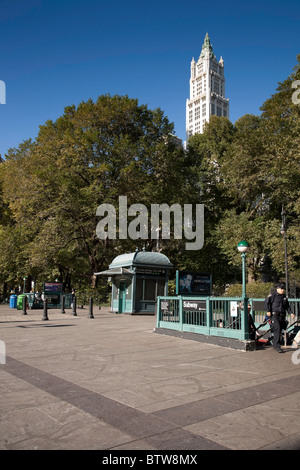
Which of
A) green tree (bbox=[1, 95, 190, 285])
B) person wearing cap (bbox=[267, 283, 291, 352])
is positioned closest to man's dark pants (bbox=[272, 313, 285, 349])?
person wearing cap (bbox=[267, 283, 291, 352])

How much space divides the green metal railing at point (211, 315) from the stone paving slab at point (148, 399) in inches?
36.9

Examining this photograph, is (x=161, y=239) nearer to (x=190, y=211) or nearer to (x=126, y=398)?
(x=190, y=211)

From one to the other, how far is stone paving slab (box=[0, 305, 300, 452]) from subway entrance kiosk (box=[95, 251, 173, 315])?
43.3ft

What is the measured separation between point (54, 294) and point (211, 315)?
19795mm

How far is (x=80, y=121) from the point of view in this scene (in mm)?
34781

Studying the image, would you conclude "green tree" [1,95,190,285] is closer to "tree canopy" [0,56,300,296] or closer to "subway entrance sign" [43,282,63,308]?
"tree canopy" [0,56,300,296]

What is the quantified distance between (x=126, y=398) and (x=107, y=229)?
26.5 m

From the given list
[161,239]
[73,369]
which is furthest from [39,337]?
[161,239]

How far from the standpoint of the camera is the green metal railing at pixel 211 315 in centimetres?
1099

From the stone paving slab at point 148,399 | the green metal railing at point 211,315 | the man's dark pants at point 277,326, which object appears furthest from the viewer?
the green metal railing at point 211,315

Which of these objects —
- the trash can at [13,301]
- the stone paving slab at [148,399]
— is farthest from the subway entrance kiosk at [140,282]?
the stone paving slab at [148,399]

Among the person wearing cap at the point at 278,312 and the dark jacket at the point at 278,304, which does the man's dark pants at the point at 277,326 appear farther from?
the dark jacket at the point at 278,304

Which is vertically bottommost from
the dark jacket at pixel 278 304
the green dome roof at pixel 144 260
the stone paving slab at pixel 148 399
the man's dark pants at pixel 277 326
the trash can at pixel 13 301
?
the trash can at pixel 13 301

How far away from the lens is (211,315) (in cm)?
1204
